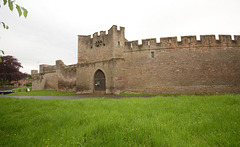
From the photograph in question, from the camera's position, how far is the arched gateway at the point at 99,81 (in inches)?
741

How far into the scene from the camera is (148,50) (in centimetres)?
1753

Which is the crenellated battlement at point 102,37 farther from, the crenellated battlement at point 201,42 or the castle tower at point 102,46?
the crenellated battlement at point 201,42

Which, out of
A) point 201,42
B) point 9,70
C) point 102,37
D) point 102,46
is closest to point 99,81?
point 102,46

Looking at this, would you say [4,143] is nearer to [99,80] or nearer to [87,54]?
[99,80]

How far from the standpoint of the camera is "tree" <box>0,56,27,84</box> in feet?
105

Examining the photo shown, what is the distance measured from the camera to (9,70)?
33.8 meters

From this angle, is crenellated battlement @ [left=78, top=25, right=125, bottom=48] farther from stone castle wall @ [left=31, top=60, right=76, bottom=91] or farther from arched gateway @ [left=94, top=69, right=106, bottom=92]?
stone castle wall @ [left=31, top=60, right=76, bottom=91]

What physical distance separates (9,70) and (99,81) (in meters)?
34.3

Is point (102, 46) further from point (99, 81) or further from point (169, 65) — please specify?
point (169, 65)

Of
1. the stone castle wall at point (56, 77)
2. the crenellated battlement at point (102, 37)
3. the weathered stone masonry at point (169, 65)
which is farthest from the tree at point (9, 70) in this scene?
the weathered stone masonry at point (169, 65)

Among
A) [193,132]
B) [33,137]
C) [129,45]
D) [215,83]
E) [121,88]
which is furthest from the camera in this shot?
[129,45]

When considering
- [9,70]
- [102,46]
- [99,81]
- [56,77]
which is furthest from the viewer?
[9,70]

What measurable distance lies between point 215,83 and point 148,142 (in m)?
18.9

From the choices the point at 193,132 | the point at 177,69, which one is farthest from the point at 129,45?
the point at 193,132
